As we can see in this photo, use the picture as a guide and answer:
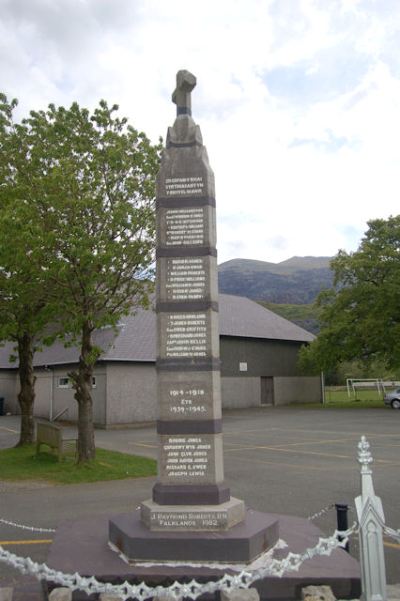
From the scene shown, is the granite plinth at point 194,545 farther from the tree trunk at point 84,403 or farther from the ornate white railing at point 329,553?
the tree trunk at point 84,403

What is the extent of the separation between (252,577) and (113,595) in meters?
1.41

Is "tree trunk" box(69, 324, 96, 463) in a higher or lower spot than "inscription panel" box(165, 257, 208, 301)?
lower

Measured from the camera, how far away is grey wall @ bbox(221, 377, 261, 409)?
38.2 metres

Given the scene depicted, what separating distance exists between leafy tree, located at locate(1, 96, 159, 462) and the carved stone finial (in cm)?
550

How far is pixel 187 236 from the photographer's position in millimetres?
7969

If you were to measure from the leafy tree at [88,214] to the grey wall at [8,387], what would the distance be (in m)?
29.3

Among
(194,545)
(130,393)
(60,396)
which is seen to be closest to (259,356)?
(130,393)

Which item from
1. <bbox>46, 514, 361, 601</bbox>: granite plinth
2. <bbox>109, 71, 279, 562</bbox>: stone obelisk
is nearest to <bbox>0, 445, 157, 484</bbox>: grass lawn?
<bbox>109, 71, 279, 562</bbox>: stone obelisk

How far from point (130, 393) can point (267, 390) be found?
583 inches

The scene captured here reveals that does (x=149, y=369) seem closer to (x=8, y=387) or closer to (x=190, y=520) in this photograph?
(x=8, y=387)

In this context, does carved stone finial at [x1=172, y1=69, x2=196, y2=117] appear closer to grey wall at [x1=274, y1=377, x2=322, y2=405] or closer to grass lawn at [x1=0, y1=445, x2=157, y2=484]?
grass lawn at [x1=0, y1=445, x2=157, y2=484]

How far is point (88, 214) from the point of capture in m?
14.4

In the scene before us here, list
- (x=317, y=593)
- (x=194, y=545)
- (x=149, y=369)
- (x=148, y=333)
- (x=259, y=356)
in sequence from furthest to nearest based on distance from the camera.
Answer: (x=259, y=356), (x=148, y=333), (x=149, y=369), (x=194, y=545), (x=317, y=593)

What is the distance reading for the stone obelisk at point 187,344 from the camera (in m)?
7.11
